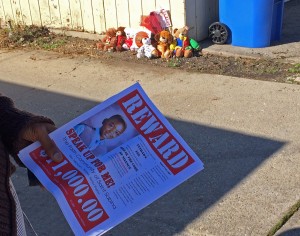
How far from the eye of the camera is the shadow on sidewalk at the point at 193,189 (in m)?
3.47

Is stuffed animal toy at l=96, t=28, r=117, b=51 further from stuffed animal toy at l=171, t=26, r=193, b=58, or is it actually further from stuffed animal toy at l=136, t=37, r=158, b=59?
stuffed animal toy at l=171, t=26, r=193, b=58

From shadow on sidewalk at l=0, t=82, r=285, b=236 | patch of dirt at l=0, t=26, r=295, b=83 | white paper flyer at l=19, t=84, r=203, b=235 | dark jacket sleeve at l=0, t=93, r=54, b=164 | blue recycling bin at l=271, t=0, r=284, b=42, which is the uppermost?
dark jacket sleeve at l=0, t=93, r=54, b=164

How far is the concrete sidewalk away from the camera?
3473mm

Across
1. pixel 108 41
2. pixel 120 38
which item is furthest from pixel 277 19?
pixel 108 41

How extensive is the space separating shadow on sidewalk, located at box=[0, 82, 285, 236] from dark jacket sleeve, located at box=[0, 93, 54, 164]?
1.68 meters

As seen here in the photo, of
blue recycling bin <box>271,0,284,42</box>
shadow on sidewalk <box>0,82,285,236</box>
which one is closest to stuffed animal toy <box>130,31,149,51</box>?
blue recycling bin <box>271,0,284,42</box>

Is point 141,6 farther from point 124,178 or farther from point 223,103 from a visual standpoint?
point 124,178

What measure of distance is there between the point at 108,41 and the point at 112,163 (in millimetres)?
5317

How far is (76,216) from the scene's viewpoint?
177cm

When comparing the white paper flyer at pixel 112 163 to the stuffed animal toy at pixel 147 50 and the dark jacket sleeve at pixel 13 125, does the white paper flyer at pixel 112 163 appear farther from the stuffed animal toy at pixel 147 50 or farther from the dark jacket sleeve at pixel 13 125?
the stuffed animal toy at pixel 147 50

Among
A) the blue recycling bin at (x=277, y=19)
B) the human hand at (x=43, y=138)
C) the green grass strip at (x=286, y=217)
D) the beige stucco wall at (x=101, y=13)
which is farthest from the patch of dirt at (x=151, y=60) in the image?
the human hand at (x=43, y=138)

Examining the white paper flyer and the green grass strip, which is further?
the green grass strip

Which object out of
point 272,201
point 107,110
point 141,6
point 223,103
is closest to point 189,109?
point 223,103

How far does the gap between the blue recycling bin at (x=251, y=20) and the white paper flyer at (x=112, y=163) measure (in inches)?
186
